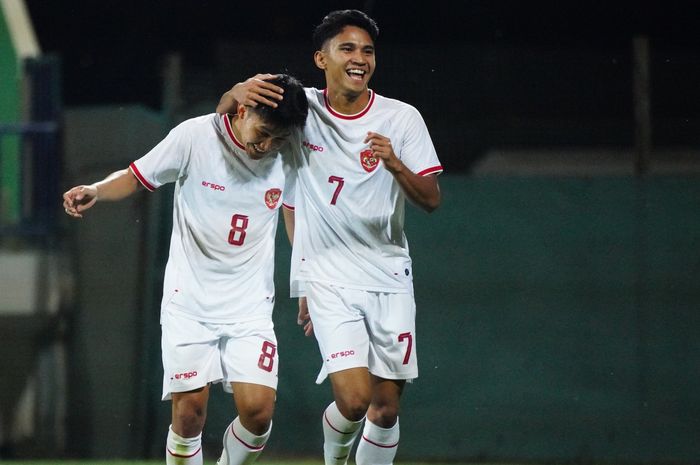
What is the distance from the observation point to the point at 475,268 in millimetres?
8641

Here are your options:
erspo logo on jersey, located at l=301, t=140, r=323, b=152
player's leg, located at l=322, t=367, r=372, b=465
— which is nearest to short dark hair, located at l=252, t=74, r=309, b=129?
erspo logo on jersey, located at l=301, t=140, r=323, b=152

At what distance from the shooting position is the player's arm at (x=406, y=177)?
5.52m

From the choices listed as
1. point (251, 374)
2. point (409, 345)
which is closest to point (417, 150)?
point (409, 345)

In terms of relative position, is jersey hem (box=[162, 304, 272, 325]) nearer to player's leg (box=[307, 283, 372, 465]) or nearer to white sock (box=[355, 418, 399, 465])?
player's leg (box=[307, 283, 372, 465])

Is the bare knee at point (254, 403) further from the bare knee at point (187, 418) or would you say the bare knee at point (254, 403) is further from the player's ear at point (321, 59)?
the player's ear at point (321, 59)

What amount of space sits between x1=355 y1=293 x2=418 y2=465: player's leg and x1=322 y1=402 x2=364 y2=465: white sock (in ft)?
0.34

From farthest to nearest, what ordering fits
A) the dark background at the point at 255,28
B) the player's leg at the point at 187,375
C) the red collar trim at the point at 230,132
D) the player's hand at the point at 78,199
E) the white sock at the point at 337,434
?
the dark background at the point at 255,28 → the white sock at the point at 337,434 → the red collar trim at the point at 230,132 → the player's leg at the point at 187,375 → the player's hand at the point at 78,199

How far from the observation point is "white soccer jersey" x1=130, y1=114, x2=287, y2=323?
5934 mm

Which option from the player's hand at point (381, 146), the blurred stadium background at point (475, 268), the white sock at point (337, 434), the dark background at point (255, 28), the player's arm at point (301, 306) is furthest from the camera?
the dark background at point (255, 28)

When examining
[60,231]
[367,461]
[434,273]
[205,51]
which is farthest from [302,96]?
[205,51]

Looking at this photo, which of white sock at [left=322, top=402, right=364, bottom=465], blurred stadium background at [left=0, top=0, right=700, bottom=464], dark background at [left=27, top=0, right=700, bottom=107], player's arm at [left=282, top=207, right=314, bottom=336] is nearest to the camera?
white sock at [left=322, top=402, right=364, bottom=465]

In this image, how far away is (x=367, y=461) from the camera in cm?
621

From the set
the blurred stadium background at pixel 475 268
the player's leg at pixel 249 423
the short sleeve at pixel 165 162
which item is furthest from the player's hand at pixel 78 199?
the blurred stadium background at pixel 475 268

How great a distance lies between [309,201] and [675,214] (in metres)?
3.38
